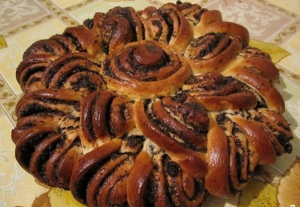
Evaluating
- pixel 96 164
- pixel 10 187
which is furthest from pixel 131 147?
pixel 10 187

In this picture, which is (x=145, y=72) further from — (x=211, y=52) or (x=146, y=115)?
(x=211, y=52)

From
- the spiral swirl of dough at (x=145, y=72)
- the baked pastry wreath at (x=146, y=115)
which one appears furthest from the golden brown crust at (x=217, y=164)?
the spiral swirl of dough at (x=145, y=72)

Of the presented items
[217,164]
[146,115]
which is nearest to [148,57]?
[146,115]

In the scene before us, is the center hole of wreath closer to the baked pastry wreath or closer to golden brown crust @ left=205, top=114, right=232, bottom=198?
the baked pastry wreath

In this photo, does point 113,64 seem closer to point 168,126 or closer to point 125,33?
point 125,33

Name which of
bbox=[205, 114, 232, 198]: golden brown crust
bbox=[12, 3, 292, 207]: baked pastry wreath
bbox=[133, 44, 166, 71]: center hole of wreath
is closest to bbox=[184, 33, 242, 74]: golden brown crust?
bbox=[12, 3, 292, 207]: baked pastry wreath

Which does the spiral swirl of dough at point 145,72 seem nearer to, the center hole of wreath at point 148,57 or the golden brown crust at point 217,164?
the center hole of wreath at point 148,57

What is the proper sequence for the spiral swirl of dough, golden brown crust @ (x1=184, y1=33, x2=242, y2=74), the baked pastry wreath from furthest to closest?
golden brown crust @ (x1=184, y1=33, x2=242, y2=74) → the spiral swirl of dough → the baked pastry wreath
